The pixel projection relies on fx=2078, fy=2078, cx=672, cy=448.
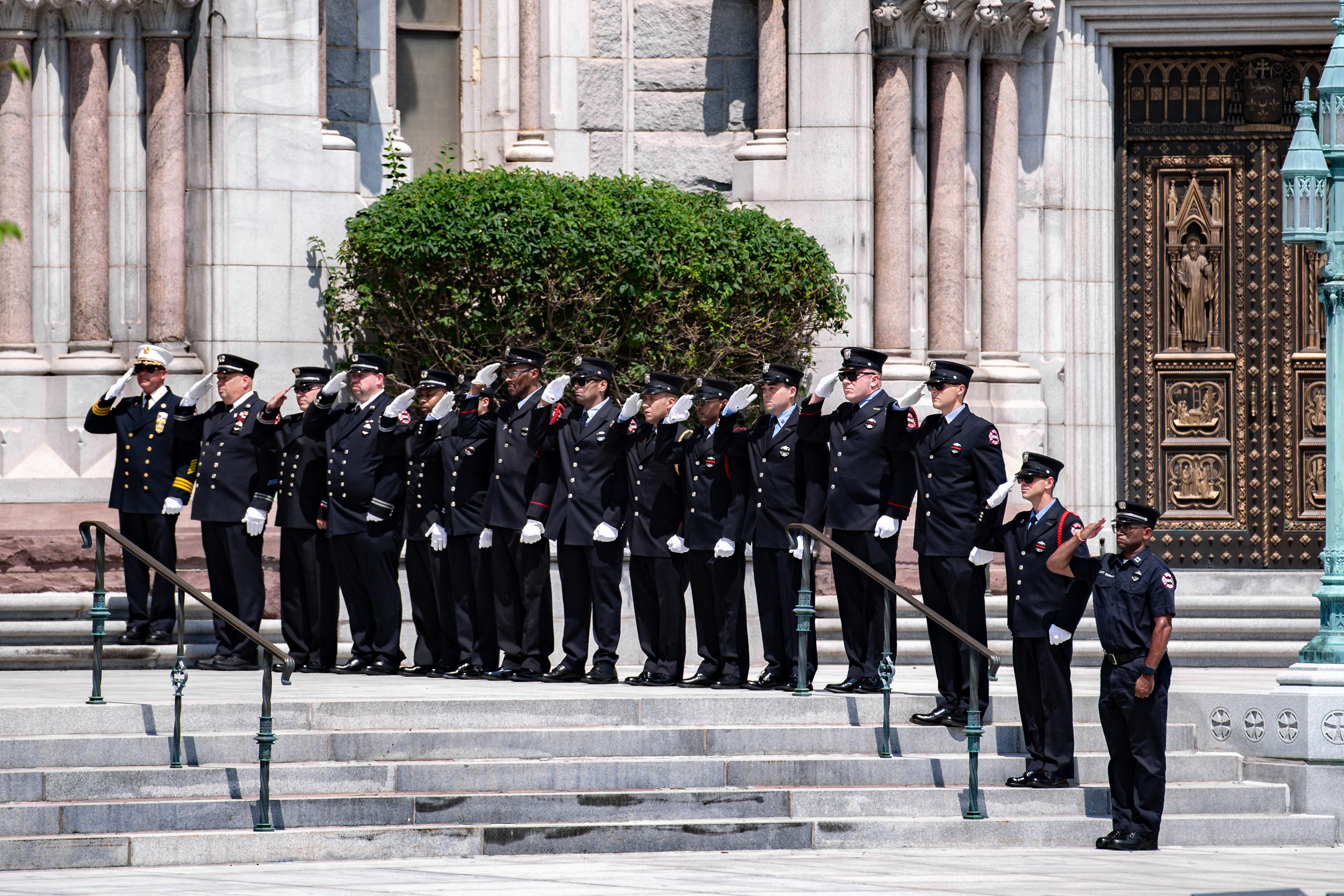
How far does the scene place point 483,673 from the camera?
12023mm

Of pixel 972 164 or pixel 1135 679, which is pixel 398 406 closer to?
pixel 1135 679

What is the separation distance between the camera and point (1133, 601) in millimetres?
9922

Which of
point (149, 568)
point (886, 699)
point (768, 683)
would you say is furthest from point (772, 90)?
point (886, 699)

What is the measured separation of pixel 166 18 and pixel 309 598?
422cm

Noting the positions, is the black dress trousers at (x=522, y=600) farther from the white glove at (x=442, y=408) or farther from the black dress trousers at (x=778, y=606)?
the black dress trousers at (x=778, y=606)

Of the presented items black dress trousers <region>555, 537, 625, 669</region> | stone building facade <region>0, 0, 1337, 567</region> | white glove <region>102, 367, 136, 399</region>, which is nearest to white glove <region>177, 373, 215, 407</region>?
white glove <region>102, 367, 136, 399</region>

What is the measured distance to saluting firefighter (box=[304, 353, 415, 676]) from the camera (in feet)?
39.8

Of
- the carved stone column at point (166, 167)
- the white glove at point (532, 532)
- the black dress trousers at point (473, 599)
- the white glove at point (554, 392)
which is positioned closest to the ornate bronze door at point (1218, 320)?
the white glove at point (554, 392)

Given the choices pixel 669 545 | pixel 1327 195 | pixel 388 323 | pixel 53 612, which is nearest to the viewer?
pixel 1327 195

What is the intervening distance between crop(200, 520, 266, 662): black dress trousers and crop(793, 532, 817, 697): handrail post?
11.4 feet

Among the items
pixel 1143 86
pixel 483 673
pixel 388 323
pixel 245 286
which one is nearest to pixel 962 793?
pixel 483 673

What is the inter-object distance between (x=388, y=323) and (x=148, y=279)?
1.68 m

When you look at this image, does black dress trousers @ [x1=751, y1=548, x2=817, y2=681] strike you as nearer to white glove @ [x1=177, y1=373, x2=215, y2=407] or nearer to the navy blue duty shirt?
the navy blue duty shirt

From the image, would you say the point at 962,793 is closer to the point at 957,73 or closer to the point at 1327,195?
the point at 1327,195
